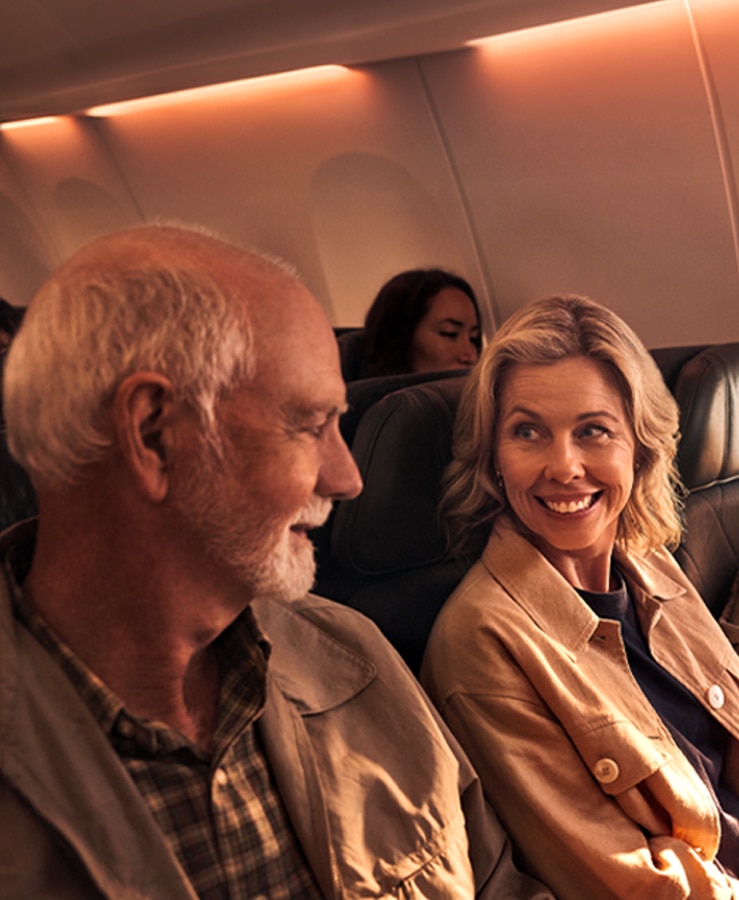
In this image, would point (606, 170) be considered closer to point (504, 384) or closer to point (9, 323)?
point (504, 384)

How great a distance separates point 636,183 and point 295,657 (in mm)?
1484

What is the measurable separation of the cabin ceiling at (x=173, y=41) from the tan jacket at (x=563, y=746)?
35.4 inches

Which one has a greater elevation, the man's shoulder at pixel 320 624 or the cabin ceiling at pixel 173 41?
the cabin ceiling at pixel 173 41

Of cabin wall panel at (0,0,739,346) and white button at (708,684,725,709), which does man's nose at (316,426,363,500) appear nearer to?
cabin wall panel at (0,0,739,346)

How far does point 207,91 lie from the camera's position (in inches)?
65.1

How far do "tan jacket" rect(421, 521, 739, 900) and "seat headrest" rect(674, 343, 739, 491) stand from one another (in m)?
0.59

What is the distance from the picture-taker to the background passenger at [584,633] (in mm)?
1643

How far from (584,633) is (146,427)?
3.07ft

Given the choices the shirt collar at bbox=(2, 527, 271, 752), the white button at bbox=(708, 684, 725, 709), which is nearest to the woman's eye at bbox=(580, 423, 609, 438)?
the white button at bbox=(708, 684, 725, 709)

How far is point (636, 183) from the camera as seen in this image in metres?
2.44

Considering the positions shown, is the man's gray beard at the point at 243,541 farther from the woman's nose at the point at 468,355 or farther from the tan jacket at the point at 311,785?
the woman's nose at the point at 468,355

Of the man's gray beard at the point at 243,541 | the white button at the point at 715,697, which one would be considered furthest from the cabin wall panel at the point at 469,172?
the white button at the point at 715,697

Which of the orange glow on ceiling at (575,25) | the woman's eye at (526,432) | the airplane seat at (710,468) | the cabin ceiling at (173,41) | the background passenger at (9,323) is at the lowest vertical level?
the airplane seat at (710,468)

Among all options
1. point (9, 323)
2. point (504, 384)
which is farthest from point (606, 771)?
point (9, 323)
